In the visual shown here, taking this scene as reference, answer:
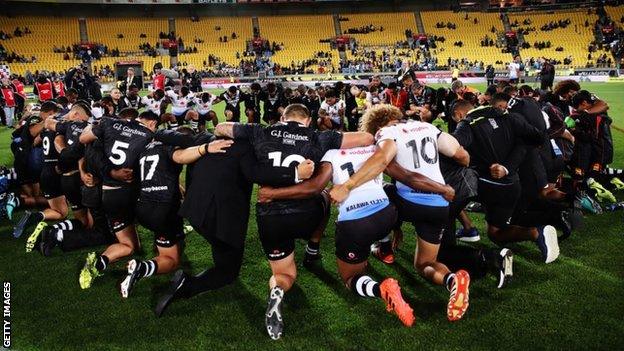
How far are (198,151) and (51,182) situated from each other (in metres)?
3.85

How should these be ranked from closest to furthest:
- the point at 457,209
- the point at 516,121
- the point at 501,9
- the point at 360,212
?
the point at 360,212, the point at 457,209, the point at 516,121, the point at 501,9

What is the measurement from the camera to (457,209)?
16.8 feet

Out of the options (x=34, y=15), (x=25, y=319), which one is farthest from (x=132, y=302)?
(x=34, y=15)

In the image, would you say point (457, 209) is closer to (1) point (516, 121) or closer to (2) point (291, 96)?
(1) point (516, 121)

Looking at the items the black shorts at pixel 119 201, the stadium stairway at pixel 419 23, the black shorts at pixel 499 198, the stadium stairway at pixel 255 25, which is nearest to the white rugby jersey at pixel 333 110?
the black shorts at pixel 499 198

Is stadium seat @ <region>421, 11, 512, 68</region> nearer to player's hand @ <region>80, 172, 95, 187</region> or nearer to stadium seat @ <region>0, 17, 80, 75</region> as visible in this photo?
stadium seat @ <region>0, 17, 80, 75</region>

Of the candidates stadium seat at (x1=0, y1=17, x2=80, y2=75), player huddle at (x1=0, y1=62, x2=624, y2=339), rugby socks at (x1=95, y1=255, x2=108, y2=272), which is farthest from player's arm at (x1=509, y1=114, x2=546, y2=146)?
stadium seat at (x1=0, y1=17, x2=80, y2=75)

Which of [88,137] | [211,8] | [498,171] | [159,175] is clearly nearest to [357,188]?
[498,171]

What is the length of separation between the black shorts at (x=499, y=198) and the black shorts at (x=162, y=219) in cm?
343

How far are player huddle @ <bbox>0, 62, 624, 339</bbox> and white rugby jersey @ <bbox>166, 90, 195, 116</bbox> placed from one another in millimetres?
7314

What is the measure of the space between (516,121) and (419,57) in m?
43.4

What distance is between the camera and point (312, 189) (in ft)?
13.7
